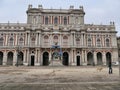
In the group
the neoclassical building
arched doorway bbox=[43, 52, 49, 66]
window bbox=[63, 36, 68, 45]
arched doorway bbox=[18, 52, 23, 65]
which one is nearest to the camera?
the neoclassical building

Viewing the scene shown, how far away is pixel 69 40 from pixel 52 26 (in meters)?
8.72

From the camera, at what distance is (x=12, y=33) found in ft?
180

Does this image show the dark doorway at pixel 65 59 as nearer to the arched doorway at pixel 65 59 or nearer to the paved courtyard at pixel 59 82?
the arched doorway at pixel 65 59

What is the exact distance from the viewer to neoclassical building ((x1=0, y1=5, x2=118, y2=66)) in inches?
2087

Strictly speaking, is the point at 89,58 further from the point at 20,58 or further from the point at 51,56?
the point at 20,58

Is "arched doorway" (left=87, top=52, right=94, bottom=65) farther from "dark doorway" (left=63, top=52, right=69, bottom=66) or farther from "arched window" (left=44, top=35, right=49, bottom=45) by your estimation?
"arched window" (left=44, top=35, right=49, bottom=45)

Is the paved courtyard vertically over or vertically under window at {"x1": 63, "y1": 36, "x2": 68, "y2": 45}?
under

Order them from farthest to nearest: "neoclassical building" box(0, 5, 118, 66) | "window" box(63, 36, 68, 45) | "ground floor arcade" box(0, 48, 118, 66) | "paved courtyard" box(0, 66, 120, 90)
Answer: "window" box(63, 36, 68, 45) → "neoclassical building" box(0, 5, 118, 66) → "ground floor arcade" box(0, 48, 118, 66) → "paved courtyard" box(0, 66, 120, 90)

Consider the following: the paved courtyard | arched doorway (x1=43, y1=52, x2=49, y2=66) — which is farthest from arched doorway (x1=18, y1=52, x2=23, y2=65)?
the paved courtyard

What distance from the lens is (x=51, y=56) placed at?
52969 mm

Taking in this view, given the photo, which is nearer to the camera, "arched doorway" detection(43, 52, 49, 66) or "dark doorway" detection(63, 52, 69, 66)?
"arched doorway" detection(43, 52, 49, 66)

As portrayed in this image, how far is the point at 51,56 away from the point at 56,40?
6.66 m

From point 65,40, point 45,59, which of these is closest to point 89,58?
point 65,40

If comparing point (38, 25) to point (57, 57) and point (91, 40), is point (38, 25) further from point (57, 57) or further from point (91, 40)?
point (91, 40)
